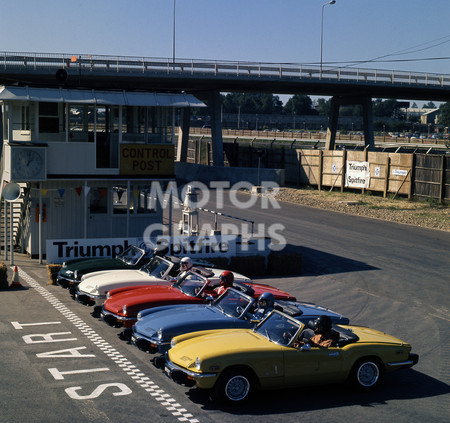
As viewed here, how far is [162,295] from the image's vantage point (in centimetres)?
1440

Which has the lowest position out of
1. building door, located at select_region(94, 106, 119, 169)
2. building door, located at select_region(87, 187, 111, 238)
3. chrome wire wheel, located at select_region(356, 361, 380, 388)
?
chrome wire wheel, located at select_region(356, 361, 380, 388)

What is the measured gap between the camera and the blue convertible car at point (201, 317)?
11789mm

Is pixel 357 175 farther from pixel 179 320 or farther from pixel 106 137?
pixel 179 320

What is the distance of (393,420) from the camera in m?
9.80

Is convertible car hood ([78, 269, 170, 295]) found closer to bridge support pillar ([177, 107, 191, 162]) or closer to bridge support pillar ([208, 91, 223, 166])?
bridge support pillar ([208, 91, 223, 166])

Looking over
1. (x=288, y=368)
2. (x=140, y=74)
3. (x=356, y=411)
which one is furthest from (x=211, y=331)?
(x=140, y=74)

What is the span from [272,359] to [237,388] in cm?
71

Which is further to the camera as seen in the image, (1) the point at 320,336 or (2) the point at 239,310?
(2) the point at 239,310

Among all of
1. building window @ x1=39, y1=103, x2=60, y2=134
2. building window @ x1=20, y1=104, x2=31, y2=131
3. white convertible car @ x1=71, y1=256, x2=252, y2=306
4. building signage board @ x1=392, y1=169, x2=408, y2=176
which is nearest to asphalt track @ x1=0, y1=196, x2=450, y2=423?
white convertible car @ x1=71, y1=256, x2=252, y2=306

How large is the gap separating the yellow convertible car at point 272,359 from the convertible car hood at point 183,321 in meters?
0.56

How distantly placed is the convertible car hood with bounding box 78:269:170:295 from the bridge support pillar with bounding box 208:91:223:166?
118 feet

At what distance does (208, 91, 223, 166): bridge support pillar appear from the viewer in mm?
52312

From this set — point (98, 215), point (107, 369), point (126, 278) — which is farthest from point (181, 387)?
point (98, 215)

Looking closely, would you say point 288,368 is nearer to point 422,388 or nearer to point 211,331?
point 211,331
